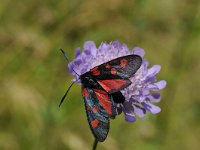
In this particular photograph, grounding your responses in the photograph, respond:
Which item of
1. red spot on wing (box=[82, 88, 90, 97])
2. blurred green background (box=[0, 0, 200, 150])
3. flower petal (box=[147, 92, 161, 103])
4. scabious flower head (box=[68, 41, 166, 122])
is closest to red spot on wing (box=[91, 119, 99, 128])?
red spot on wing (box=[82, 88, 90, 97])

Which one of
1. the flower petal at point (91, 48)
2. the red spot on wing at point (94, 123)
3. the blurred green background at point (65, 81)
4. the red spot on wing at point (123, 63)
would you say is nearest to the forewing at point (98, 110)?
the red spot on wing at point (94, 123)

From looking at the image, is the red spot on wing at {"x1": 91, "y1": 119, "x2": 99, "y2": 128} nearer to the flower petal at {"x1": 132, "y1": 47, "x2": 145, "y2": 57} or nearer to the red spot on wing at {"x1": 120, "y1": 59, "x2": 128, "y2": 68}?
the red spot on wing at {"x1": 120, "y1": 59, "x2": 128, "y2": 68}

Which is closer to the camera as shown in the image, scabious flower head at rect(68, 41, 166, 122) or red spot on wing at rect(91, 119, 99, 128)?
red spot on wing at rect(91, 119, 99, 128)

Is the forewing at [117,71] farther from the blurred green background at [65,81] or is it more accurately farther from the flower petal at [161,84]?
the blurred green background at [65,81]

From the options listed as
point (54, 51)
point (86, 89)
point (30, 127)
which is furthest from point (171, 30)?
point (86, 89)

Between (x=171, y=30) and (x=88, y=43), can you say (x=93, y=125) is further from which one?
(x=171, y=30)
